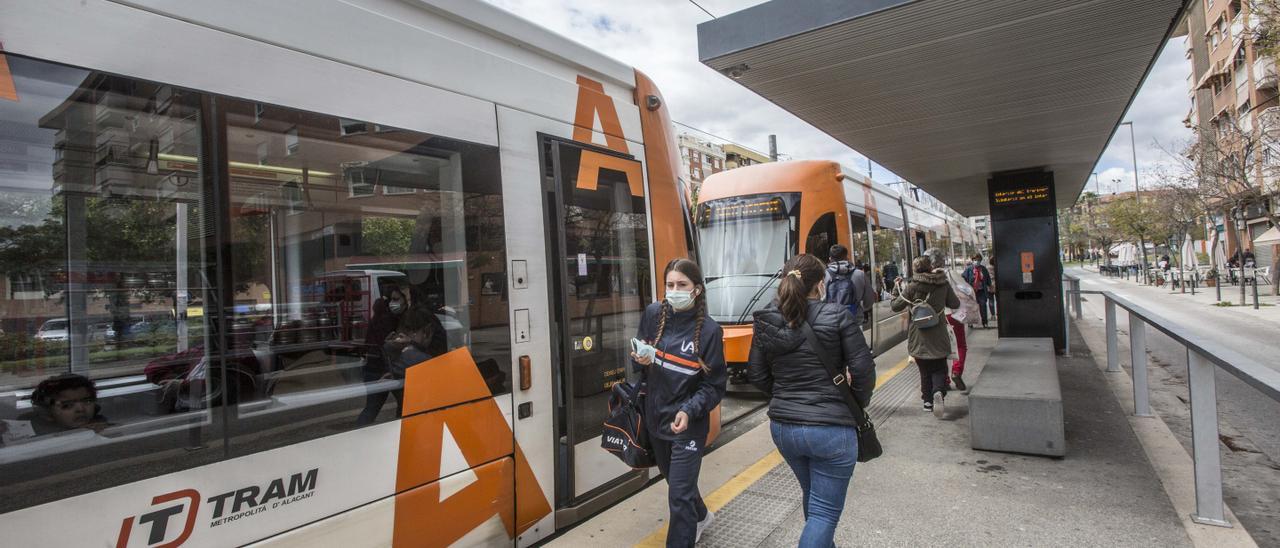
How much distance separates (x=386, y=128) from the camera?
2.88 metres

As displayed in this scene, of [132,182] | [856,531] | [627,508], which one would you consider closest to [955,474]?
[856,531]

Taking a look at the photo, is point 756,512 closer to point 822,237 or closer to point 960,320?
point 960,320

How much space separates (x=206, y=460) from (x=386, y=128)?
1530 millimetres

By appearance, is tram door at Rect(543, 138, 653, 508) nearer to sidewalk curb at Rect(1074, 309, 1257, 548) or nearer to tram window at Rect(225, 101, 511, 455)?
tram window at Rect(225, 101, 511, 455)

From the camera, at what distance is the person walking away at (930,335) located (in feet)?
21.7

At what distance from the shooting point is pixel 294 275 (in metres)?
2.54

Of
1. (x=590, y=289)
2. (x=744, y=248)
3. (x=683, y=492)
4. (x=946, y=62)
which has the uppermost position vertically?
(x=946, y=62)

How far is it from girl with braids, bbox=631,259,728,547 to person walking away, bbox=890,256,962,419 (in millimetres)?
4225

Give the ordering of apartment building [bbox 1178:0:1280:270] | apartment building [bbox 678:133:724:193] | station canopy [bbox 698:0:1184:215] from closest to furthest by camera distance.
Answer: station canopy [bbox 698:0:1184:215] < apartment building [bbox 1178:0:1280:270] < apartment building [bbox 678:133:724:193]

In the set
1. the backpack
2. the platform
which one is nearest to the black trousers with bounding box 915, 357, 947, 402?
the backpack

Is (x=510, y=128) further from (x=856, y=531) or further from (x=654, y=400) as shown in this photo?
(x=856, y=531)

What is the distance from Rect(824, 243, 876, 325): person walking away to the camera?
266 inches

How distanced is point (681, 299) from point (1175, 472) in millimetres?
4118

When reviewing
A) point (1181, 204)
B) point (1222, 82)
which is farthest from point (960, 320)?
point (1222, 82)
